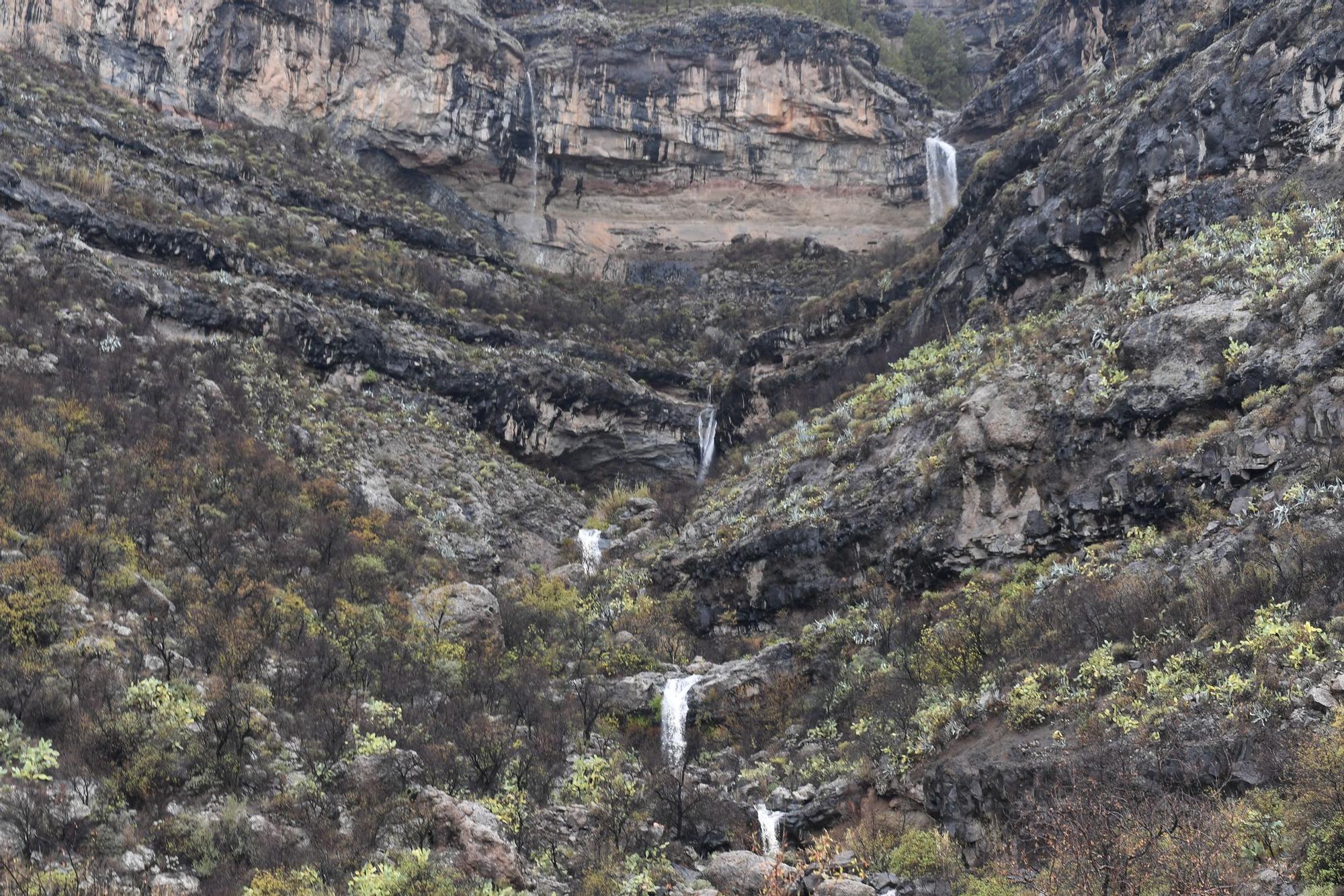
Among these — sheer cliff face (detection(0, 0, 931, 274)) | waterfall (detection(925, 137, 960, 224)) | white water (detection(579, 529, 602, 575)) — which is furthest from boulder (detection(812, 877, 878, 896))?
waterfall (detection(925, 137, 960, 224))

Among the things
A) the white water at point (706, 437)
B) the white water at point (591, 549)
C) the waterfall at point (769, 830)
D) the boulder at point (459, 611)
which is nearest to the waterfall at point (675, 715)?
the waterfall at point (769, 830)

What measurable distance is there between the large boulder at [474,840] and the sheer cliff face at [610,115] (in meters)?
53.4

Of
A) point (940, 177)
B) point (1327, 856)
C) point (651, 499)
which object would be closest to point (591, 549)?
point (651, 499)

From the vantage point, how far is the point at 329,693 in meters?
22.8

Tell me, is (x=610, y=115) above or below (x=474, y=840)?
above

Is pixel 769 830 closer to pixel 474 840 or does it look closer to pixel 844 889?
pixel 844 889

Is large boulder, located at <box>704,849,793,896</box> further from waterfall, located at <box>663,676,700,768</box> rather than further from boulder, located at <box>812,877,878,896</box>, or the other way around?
waterfall, located at <box>663,676,700,768</box>

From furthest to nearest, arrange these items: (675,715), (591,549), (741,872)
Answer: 1. (591,549)
2. (675,715)
3. (741,872)

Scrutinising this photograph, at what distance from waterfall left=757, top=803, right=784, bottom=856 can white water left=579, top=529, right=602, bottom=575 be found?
58.5 ft

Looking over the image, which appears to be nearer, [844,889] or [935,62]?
[844,889]

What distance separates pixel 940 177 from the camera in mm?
68938

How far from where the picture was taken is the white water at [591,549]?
1534 inches

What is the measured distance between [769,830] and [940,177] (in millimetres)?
57699

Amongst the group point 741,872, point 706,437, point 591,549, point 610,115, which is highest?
point 610,115
